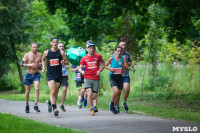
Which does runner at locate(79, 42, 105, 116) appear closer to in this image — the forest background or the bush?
the forest background

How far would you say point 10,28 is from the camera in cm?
2959

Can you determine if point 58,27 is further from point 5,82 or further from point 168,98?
point 168,98

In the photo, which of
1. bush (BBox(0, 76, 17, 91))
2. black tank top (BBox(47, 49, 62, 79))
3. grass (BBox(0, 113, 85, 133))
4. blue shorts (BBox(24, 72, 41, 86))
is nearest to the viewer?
grass (BBox(0, 113, 85, 133))

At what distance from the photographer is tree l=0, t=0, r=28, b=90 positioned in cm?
2897

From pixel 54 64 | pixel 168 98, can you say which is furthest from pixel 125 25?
pixel 54 64

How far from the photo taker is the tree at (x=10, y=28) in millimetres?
28969

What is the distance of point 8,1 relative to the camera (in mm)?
29344

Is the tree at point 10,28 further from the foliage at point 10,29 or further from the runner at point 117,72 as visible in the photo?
the runner at point 117,72

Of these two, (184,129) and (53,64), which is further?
(53,64)

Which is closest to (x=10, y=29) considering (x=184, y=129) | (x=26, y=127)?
(x=26, y=127)

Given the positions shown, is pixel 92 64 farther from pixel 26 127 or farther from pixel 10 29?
pixel 10 29

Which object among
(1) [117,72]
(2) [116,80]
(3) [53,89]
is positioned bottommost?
(3) [53,89]

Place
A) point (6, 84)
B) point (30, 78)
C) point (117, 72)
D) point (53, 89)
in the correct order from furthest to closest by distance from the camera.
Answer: point (6, 84) → point (30, 78) → point (117, 72) → point (53, 89)

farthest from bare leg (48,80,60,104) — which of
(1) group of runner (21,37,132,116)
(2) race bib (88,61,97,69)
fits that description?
(2) race bib (88,61,97,69)
